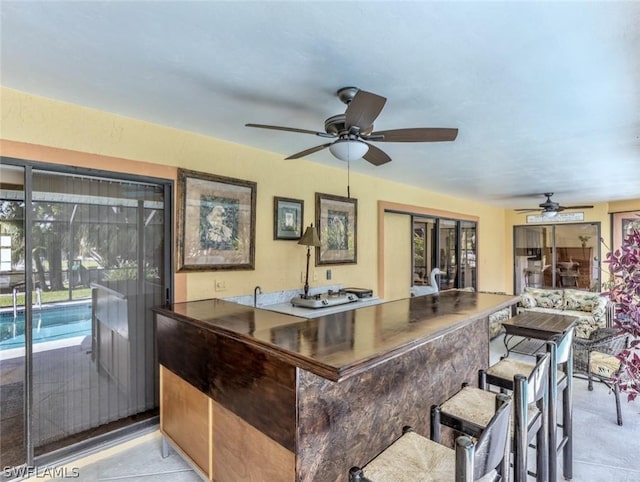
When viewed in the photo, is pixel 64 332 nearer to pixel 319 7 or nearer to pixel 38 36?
pixel 38 36

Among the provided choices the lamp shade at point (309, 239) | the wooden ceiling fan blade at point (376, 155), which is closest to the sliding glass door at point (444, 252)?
the lamp shade at point (309, 239)

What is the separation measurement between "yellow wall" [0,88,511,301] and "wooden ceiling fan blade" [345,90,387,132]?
1.67 meters

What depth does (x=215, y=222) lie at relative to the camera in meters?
3.06

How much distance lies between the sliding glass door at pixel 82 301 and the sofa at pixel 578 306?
5.76 m

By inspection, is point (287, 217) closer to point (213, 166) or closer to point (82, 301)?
point (213, 166)

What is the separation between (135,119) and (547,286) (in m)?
9.52

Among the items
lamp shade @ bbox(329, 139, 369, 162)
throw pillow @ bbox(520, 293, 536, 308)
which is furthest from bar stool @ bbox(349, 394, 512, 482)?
throw pillow @ bbox(520, 293, 536, 308)

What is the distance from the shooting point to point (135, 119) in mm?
2605

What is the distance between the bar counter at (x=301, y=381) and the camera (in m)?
1.34

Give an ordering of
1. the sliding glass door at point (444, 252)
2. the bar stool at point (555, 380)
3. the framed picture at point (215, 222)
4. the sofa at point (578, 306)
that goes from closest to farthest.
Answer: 1. the bar stool at point (555, 380)
2. the framed picture at point (215, 222)
3. the sofa at point (578, 306)
4. the sliding glass door at point (444, 252)

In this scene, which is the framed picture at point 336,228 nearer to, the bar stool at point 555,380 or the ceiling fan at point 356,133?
the ceiling fan at point 356,133

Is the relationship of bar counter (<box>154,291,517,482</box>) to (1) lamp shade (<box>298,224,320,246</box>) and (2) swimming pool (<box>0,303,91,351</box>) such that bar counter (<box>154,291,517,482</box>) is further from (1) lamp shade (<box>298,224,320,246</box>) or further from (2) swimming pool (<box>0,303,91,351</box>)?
(1) lamp shade (<box>298,224,320,246</box>)

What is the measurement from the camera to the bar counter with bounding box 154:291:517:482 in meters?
1.34

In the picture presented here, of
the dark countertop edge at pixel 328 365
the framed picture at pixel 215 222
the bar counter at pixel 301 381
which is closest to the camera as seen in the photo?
the dark countertop edge at pixel 328 365
